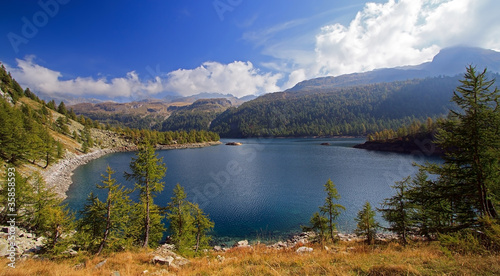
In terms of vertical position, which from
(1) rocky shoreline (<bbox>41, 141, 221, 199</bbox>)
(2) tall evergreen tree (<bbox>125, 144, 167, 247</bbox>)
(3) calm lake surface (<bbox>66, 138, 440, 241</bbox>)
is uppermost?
(2) tall evergreen tree (<bbox>125, 144, 167, 247</bbox>)

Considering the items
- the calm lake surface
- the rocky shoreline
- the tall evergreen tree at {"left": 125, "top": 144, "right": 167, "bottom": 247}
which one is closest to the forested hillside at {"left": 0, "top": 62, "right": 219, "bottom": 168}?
the tall evergreen tree at {"left": 125, "top": 144, "right": 167, "bottom": 247}

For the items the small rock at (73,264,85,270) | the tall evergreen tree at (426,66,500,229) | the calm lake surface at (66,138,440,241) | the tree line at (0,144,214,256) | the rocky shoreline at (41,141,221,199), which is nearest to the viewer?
the tall evergreen tree at (426,66,500,229)

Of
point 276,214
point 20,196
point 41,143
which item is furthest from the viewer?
point 41,143

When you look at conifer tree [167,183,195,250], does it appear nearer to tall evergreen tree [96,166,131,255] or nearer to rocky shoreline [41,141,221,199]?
tall evergreen tree [96,166,131,255]

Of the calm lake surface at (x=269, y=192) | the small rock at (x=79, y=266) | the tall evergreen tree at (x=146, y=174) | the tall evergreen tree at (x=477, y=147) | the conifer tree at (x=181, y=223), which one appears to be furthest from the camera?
the calm lake surface at (x=269, y=192)

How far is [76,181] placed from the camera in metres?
50.0

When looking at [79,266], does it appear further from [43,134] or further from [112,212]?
[43,134]

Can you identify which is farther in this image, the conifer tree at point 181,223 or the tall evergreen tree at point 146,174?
the conifer tree at point 181,223

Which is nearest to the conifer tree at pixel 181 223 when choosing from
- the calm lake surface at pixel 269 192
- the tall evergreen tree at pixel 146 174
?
the tall evergreen tree at pixel 146 174

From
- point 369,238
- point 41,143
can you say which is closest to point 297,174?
point 369,238

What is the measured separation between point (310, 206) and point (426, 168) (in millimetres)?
24556

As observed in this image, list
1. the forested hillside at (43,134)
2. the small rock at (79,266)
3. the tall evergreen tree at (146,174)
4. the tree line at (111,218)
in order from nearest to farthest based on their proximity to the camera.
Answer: the small rock at (79,266), the tree line at (111,218), the tall evergreen tree at (146,174), the forested hillside at (43,134)

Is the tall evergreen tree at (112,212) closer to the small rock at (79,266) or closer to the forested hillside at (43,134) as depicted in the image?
the small rock at (79,266)

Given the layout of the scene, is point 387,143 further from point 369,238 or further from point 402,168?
point 369,238
